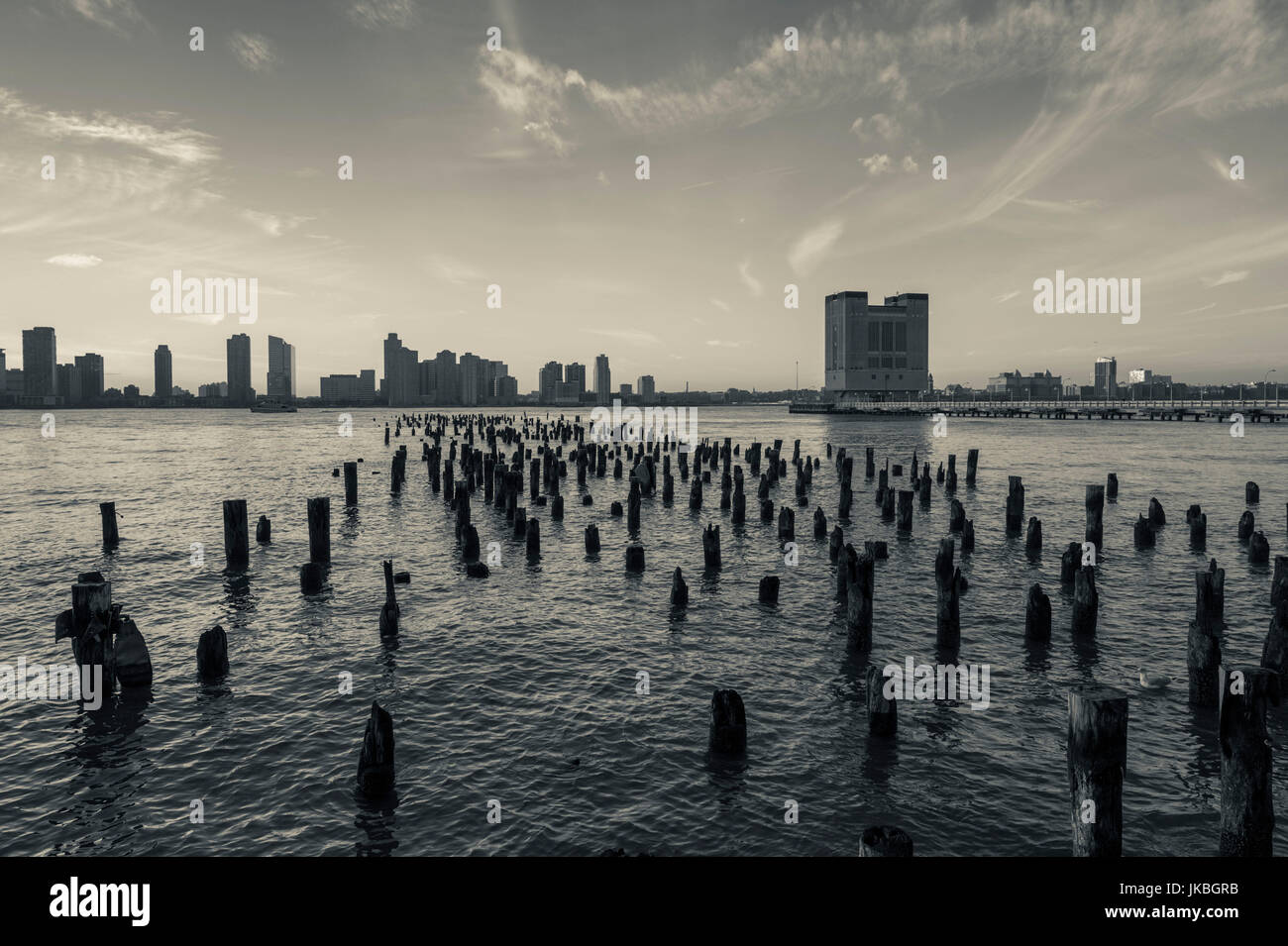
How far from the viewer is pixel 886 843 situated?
6609 mm

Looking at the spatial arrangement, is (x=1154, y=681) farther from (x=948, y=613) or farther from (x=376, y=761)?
(x=376, y=761)

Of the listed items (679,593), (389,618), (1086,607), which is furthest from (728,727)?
(1086,607)

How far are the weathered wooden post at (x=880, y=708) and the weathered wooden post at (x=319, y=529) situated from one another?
61.8 feet

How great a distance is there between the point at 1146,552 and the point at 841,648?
1681 centimetres

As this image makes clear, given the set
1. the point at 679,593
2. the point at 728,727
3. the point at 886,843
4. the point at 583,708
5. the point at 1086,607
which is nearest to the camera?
the point at 886,843

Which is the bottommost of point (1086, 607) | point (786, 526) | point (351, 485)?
point (1086, 607)

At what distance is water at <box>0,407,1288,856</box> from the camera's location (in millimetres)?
9852

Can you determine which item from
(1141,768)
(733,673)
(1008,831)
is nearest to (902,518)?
(733,673)

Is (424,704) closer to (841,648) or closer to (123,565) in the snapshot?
(841,648)

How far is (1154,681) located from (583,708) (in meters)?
11.2

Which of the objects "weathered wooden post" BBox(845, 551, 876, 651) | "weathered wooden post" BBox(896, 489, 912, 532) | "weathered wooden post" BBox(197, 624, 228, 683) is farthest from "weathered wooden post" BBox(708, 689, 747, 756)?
"weathered wooden post" BBox(896, 489, 912, 532)

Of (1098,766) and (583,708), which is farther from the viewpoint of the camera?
(583,708)

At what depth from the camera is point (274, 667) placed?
15742 mm

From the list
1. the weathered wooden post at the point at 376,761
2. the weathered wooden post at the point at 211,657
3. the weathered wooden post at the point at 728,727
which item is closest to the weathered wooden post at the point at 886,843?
the weathered wooden post at the point at 728,727
